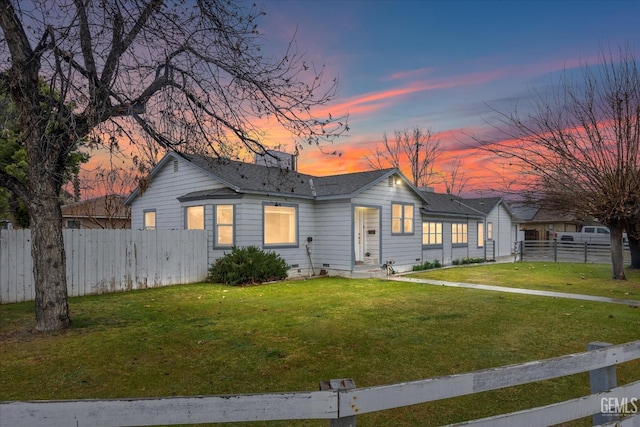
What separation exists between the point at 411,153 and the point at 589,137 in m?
30.3

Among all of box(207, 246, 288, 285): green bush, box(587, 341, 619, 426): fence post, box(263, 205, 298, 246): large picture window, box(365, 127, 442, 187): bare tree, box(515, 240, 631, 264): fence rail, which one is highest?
box(365, 127, 442, 187): bare tree

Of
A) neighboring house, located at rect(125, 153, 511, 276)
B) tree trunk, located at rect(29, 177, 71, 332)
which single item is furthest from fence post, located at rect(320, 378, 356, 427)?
neighboring house, located at rect(125, 153, 511, 276)

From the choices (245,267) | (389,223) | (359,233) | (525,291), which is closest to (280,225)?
(245,267)

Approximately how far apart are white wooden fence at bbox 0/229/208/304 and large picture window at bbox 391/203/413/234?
864 centimetres

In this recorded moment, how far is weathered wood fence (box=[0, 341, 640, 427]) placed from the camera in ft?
5.98

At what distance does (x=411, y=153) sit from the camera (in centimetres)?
4184

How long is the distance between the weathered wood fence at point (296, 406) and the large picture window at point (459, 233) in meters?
21.4

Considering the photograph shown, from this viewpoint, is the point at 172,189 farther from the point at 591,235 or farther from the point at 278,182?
the point at 591,235

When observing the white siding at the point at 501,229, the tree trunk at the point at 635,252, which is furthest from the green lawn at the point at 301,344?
the white siding at the point at 501,229

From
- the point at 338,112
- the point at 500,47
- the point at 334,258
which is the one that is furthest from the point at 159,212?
the point at 500,47

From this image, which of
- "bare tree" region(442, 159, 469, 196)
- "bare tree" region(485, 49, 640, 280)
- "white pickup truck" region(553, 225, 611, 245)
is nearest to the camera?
"bare tree" region(485, 49, 640, 280)

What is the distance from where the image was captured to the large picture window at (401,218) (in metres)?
18.5

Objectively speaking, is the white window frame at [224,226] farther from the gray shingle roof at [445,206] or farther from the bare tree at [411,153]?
the bare tree at [411,153]

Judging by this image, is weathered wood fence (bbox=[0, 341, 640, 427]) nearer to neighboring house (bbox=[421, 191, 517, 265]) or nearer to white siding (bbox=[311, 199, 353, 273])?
white siding (bbox=[311, 199, 353, 273])
